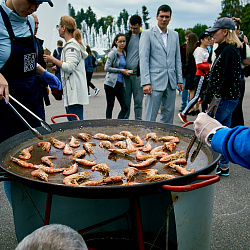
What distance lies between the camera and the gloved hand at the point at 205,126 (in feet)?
5.32

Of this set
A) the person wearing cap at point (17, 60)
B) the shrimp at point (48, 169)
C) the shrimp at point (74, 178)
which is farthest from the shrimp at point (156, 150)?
the person wearing cap at point (17, 60)

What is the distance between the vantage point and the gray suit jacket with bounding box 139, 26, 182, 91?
4.77 m

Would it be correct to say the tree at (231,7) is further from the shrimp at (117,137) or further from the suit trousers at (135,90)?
the shrimp at (117,137)

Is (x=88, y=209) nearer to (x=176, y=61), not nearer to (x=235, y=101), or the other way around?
(x=235, y=101)

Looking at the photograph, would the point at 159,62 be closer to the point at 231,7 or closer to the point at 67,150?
the point at 67,150

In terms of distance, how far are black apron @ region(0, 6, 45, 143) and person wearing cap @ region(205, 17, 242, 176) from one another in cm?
245

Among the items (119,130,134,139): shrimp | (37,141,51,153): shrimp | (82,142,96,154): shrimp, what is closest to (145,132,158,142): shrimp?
(119,130,134,139): shrimp

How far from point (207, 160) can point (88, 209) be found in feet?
4.67

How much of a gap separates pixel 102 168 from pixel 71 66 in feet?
9.09

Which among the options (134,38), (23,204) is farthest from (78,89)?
(23,204)

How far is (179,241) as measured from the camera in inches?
71.7

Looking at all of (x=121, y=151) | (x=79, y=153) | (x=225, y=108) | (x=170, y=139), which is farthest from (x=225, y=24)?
(x=79, y=153)

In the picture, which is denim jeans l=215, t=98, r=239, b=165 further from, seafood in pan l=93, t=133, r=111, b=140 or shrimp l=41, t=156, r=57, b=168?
shrimp l=41, t=156, r=57, b=168

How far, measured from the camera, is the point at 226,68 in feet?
12.4
